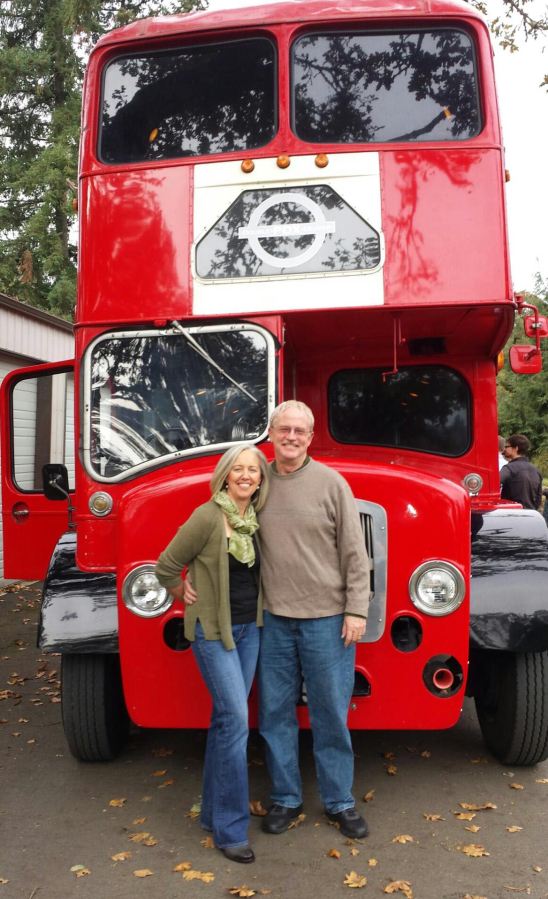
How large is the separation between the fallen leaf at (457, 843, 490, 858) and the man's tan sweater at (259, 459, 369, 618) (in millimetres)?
1122

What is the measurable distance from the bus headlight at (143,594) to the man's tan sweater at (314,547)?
61 centimetres

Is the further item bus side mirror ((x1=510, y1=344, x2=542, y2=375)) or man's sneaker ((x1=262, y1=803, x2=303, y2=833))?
bus side mirror ((x1=510, y1=344, x2=542, y2=375))

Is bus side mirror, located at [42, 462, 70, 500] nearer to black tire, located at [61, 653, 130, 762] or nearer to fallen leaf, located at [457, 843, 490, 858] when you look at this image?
black tire, located at [61, 653, 130, 762]

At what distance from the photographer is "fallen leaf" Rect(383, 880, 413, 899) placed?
3.24 metres

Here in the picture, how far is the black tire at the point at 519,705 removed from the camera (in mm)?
4250

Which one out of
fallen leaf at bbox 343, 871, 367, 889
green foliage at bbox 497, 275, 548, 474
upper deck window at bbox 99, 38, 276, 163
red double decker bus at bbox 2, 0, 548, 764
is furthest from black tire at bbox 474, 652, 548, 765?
green foliage at bbox 497, 275, 548, 474

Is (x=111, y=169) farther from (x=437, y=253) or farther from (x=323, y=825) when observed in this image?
(x=323, y=825)

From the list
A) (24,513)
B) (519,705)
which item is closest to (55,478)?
(24,513)

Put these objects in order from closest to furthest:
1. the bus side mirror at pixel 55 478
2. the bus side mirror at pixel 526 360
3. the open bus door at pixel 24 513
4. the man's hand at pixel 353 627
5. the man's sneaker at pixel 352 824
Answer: the man's hand at pixel 353 627
the man's sneaker at pixel 352 824
the bus side mirror at pixel 55 478
the bus side mirror at pixel 526 360
the open bus door at pixel 24 513

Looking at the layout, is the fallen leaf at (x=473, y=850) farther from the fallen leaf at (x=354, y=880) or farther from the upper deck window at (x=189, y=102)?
the upper deck window at (x=189, y=102)

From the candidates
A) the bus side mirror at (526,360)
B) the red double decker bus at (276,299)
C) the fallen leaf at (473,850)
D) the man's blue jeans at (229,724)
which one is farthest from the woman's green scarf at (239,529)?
the bus side mirror at (526,360)

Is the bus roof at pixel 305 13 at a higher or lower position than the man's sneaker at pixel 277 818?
higher

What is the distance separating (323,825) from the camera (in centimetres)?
383

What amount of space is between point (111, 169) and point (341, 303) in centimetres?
144
